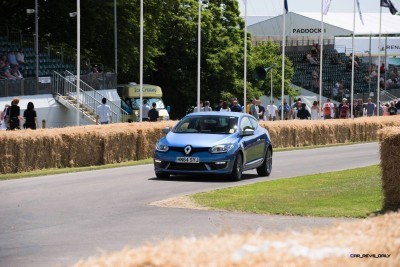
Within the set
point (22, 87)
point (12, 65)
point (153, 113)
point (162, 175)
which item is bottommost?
point (162, 175)

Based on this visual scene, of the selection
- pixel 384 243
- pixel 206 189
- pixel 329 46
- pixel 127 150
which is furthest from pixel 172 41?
pixel 384 243

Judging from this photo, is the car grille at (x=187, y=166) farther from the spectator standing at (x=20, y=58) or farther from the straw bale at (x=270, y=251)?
→ the spectator standing at (x=20, y=58)

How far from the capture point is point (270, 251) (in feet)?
16.7

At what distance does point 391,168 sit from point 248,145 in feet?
24.7

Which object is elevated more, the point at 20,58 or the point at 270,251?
the point at 20,58

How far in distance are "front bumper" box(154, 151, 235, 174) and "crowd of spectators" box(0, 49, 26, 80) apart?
21.7 meters

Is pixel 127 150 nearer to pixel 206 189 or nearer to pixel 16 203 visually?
pixel 206 189

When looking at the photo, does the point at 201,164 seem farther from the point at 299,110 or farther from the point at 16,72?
the point at 299,110

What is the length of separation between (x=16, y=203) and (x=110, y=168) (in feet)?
32.8

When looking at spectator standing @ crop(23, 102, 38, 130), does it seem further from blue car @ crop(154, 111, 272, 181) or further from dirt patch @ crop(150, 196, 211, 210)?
dirt patch @ crop(150, 196, 211, 210)

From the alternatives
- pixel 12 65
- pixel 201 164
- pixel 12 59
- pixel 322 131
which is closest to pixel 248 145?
pixel 201 164

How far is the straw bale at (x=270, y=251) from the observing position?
193 inches

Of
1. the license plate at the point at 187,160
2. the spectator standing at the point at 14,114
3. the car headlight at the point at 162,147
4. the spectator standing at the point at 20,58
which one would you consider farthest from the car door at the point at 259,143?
the spectator standing at the point at 20,58

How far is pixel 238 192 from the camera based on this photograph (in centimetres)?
1961
